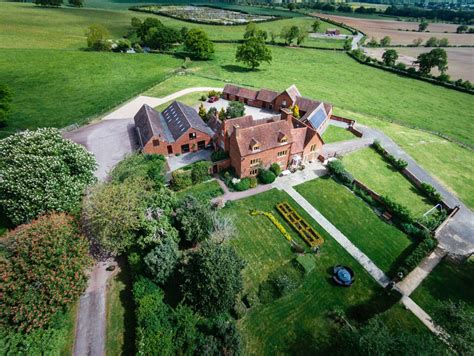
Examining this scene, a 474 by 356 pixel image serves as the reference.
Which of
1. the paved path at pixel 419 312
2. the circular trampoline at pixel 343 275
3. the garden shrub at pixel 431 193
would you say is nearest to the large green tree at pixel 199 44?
the garden shrub at pixel 431 193

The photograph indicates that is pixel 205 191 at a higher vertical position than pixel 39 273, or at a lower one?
lower

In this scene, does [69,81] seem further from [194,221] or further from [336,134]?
[336,134]

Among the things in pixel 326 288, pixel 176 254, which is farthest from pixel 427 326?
pixel 176 254

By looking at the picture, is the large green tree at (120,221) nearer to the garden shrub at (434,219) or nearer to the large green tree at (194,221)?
the large green tree at (194,221)

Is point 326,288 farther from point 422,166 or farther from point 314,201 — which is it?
point 422,166

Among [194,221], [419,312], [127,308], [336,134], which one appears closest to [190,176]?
[194,221]
